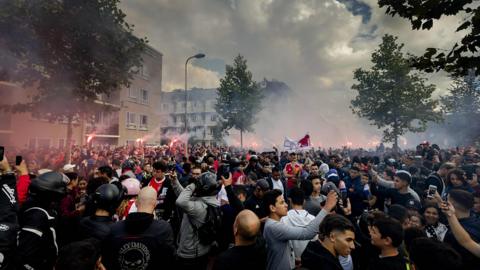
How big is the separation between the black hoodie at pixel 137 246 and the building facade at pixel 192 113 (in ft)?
182

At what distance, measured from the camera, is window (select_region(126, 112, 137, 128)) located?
29.0 meters

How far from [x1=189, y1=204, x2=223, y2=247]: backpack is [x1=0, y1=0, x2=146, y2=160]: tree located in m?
12.3

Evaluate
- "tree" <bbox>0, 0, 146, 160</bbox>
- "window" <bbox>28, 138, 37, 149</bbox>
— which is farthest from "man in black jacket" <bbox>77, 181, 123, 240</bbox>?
"window" <bbox>28, 138, 37, 149</bbox>

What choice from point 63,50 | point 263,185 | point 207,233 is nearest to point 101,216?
point 207,233

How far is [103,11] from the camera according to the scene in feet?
44.2

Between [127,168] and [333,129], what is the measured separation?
6384cm

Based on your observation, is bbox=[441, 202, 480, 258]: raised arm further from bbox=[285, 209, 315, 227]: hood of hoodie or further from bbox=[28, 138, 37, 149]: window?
bbox=[28, 138, 37, 149]: window

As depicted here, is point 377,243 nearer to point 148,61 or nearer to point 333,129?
point 148,61

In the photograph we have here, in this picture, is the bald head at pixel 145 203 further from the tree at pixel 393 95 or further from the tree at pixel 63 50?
the tree at pixel 393 95

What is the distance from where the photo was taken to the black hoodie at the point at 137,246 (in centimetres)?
251

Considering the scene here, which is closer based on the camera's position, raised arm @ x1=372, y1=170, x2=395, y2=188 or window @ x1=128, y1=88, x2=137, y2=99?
raised arm @ x1=372, y1=170, x2=395, y2=188

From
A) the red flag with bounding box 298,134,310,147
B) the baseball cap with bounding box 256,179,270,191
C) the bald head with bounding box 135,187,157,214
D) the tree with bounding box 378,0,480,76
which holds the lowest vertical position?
the baseball cap with bounding box 256,179,270,191

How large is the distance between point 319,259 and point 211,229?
1.66m

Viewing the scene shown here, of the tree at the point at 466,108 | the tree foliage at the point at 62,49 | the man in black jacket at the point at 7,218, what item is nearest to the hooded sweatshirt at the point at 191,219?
the man in black jacket at the point at 7,218
